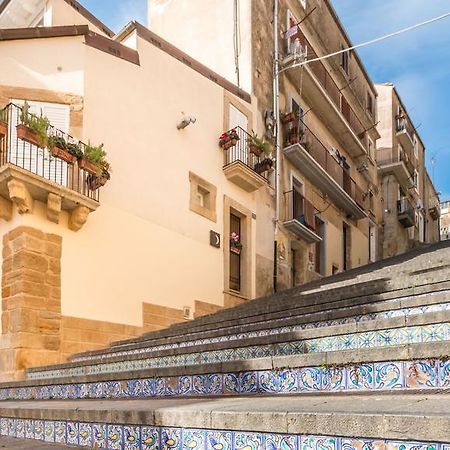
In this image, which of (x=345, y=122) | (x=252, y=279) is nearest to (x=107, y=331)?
(x=252, y=279)

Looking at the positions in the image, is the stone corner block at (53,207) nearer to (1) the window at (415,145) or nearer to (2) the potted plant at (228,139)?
(2) the potted plant at (228,139)

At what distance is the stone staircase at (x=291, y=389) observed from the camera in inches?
82.4

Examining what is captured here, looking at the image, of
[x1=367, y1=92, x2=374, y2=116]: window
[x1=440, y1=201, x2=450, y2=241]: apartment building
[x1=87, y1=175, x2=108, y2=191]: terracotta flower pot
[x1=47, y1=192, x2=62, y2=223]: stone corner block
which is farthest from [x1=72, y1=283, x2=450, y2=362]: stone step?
[x1=440, y1=201, x2=450, y2=241]: apartment building

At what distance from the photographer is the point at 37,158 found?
8.00 metres

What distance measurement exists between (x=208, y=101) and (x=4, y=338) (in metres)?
6.63

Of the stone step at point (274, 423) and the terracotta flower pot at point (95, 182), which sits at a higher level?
the terracotta flower pot at point (95, 182)

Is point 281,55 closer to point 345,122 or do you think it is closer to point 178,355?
point 345,122

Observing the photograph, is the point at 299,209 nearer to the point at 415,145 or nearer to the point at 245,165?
the point at 245,165

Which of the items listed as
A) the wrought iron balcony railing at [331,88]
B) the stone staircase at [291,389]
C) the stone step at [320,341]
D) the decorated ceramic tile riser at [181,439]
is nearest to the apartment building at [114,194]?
the stone staircase at [291,389]

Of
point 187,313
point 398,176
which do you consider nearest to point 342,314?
point 187,313

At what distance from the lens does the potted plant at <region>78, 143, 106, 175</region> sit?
8.16 meters

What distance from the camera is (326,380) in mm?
3035

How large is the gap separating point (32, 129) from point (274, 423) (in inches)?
256

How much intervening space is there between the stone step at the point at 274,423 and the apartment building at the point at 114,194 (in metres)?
4.57
